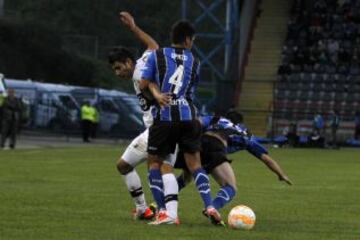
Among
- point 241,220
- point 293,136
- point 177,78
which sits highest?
point 177,78

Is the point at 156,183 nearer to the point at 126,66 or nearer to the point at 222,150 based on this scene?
the point at 222,150

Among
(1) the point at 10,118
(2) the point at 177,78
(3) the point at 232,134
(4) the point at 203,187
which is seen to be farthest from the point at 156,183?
(1) the point at 10,118

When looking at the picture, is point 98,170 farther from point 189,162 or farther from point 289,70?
point 289,70

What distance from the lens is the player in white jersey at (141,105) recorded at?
10.7 m

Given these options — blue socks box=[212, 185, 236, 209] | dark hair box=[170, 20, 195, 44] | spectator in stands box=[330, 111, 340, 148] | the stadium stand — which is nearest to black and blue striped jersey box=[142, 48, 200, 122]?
dark hair box=[170, 20, 195, 44]

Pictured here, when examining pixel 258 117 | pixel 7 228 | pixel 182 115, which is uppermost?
pixel 182 115

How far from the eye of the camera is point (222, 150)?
1124 centimetres

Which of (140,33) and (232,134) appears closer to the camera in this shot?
(140,33)

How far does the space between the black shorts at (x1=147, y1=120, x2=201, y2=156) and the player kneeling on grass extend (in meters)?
0.53

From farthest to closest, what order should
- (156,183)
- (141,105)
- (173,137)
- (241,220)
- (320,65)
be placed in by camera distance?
(320,65) → (141,105) → (156,183) → (173,137) → (241,220)

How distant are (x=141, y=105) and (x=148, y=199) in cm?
358

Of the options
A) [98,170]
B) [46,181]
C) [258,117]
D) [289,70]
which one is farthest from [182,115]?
[289,70]

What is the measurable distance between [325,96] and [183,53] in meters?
36.6

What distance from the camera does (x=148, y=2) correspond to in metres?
84.0
